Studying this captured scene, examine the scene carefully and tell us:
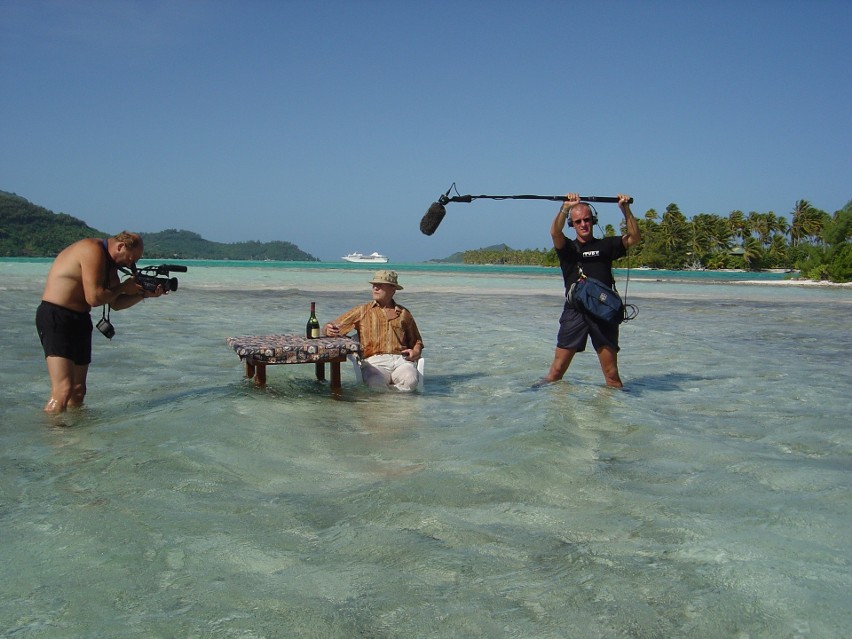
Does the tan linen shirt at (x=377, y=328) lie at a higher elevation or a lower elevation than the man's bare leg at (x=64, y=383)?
higher

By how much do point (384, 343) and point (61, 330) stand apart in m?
3.13

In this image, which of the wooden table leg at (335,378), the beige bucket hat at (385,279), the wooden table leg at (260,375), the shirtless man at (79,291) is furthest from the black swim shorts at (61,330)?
the beige bucket hat at (385,279)

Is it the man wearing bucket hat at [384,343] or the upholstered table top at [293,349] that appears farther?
the man wearing bucket hat at [384,343]

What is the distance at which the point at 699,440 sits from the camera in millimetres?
5543

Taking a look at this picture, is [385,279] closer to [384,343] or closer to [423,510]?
[384,343]

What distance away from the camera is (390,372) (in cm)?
742

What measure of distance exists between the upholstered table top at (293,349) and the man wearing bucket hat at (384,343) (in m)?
0.32

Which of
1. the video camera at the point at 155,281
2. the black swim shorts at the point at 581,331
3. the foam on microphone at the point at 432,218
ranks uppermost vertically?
the foam on microphone at the point at 432,218

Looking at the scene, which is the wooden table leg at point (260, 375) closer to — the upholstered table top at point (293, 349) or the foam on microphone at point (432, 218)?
the upholstered table top at point (293, 349)

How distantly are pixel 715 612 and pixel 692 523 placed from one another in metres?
0.95

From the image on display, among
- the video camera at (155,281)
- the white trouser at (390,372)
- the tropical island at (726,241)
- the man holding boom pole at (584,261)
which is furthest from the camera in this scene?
the tropical island at (726,241)

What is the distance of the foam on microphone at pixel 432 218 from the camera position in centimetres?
697

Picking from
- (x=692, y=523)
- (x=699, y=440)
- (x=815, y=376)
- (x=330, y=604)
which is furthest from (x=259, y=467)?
(x=815, y=376)

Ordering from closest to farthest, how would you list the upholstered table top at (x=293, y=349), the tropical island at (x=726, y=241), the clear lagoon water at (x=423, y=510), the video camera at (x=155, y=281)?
the clear lagoon water at (x=423, y=510) < the video camera at (x=155, y=281) < the upholstered table top at (x=293, y=349) < the tropical island at (x=726, y=241)
